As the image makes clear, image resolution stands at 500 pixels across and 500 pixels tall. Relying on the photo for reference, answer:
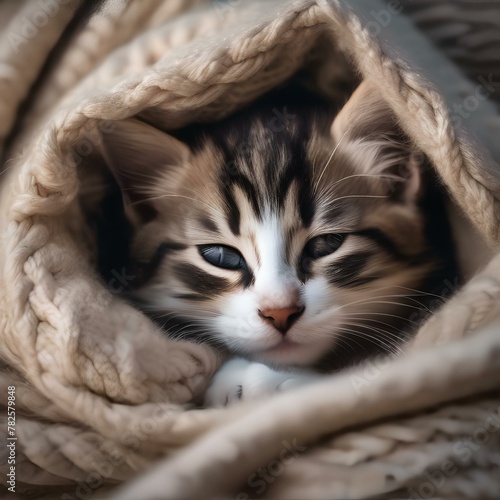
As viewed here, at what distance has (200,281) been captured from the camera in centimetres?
100

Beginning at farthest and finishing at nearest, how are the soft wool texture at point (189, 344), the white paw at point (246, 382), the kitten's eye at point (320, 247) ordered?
the kitten's eye at point (320, 247) < the white paw at point (246, 382) < the soft wool texture at point (189, 344)

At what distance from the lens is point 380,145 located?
103 cm

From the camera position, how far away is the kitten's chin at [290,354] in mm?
928

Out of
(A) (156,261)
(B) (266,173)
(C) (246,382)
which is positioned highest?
(B) (266,173)

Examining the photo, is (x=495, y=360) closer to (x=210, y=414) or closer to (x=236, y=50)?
(x=210, y=414)

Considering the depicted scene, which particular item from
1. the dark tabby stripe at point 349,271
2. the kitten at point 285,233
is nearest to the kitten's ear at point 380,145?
the kitten at point 285,233

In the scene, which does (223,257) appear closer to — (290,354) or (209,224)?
(209,224)

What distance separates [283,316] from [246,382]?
0.11m

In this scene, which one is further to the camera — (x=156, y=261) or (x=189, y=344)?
(x=156, y=261)

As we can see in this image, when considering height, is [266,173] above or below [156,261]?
above

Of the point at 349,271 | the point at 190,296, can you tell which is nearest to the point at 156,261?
the point at 190,296

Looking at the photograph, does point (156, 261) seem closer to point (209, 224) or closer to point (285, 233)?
point (209, 224)

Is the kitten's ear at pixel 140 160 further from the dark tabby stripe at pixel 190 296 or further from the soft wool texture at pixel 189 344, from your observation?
the dark tabby stripe at pixel 190 296

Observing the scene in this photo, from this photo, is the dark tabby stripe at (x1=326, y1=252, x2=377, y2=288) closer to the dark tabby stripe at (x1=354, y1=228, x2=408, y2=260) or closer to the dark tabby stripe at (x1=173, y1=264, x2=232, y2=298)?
the dark tabby stripe at (x1=354, y1=228, x2=408, y2=260)
